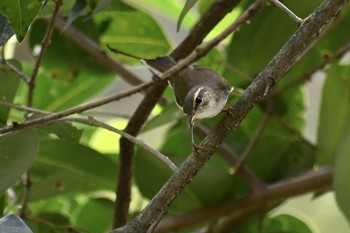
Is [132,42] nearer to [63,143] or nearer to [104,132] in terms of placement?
[104,132]

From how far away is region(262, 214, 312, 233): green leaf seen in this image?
1197 millimetres

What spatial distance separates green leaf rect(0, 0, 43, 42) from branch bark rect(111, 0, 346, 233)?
0.24 meters

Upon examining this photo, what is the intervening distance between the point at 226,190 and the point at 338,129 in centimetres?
21

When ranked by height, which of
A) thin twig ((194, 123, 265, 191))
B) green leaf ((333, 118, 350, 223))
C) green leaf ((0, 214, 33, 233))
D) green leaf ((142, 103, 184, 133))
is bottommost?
green leaf ((0, 214, 33, 233))

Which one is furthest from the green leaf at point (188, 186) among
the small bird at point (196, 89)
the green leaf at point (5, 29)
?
the green leaf at point (5, 29)

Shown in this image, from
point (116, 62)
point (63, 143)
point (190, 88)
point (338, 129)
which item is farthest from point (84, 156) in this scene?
point (338, 129)

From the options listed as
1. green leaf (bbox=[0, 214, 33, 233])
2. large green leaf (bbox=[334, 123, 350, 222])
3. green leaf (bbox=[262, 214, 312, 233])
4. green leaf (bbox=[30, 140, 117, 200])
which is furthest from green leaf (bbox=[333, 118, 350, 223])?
green leaf (bbox=[0, 214, 33, 233])

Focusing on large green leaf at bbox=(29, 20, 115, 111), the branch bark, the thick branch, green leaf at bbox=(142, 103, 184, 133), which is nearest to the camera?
the branch bark

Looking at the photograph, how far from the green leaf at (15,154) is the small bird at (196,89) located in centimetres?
16

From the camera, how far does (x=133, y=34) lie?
130cm

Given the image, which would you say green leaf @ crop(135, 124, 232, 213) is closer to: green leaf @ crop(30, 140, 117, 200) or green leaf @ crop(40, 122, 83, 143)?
green leaf @ crop(30, 140, 117, 200)

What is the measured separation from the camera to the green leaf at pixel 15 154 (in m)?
0.83

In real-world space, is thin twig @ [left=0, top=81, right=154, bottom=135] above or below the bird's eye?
below

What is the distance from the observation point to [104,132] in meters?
1.40
